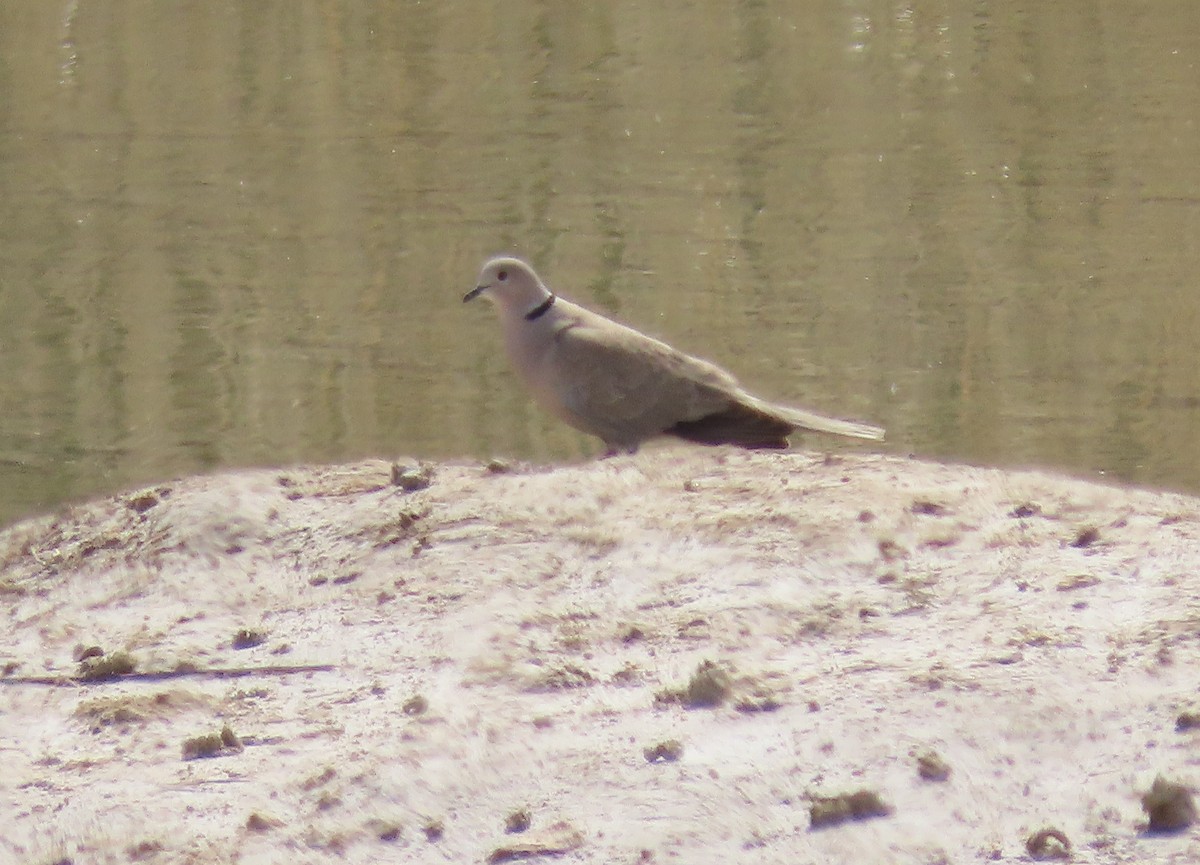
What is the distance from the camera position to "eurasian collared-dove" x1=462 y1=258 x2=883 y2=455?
5.59 m

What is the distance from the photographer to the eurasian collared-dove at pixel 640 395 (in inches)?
220

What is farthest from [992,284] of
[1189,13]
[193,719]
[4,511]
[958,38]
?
[193,719]

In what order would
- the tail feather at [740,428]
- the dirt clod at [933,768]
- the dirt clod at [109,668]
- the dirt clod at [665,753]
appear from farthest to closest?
the tail feather at [740,428]
the dirt clod at [109,668]
the dirt clod at [665,753]
the dirt clod at [933,768]

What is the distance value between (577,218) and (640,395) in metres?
3.53

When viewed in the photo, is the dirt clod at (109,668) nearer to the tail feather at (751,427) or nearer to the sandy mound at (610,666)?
the sandy mound at (610,666)

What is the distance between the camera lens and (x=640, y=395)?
559cm

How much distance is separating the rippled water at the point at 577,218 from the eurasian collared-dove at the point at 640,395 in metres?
2.01

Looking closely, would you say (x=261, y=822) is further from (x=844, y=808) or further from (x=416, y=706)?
(x=844, y=808)

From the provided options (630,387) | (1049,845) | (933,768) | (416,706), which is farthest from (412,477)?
(1049,845)

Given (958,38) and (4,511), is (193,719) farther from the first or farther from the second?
(958,38)

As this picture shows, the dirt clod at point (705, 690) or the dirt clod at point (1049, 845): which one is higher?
the dirt clod at point (705, 690)

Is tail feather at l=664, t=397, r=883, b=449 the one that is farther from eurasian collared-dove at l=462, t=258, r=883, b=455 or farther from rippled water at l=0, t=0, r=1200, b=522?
rippled water at l=0, t=0, r=1200, b=522

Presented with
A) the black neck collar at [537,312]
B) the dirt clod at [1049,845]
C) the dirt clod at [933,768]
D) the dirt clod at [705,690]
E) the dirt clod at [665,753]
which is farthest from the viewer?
the black neck collar at [537,312]

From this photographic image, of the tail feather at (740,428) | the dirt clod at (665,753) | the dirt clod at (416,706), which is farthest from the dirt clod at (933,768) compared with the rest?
the tail feather at (740,428)
